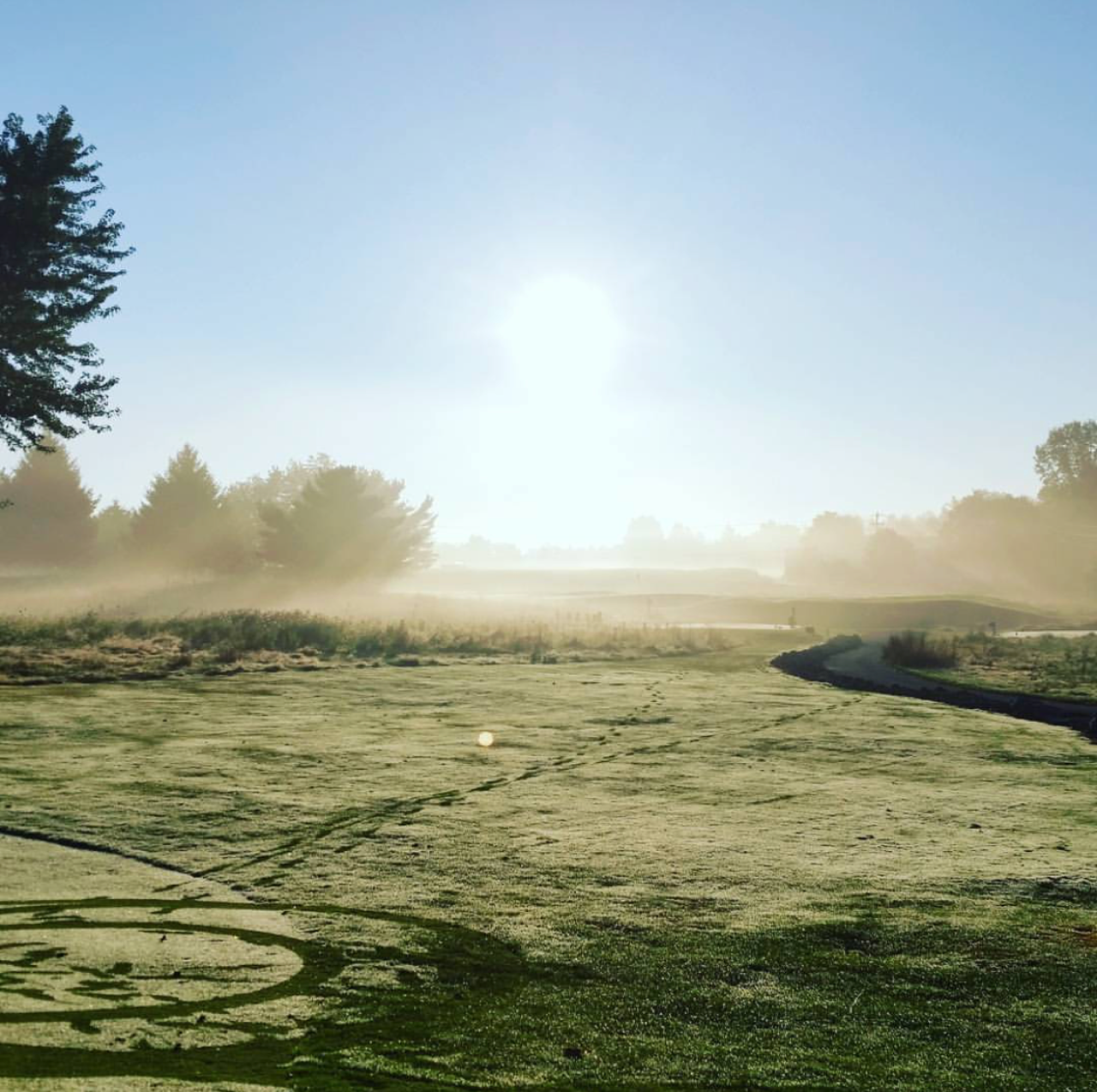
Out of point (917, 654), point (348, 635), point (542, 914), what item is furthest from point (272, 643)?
point (542, 914)

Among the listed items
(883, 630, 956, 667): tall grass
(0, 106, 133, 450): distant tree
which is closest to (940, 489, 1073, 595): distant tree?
(883, 630, 956, 667): tall grass

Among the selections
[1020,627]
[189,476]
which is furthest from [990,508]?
[189,476]

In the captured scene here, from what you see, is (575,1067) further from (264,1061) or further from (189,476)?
(189,476)

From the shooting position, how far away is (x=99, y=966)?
288 inches

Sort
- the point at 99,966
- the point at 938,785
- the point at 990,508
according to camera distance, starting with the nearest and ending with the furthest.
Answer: the point at 99,966 < the point at 938,785 < the point at 990,508

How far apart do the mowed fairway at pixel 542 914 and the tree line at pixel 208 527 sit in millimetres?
49111

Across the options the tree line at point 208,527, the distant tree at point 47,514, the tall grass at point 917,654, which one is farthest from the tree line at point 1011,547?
the distant tree at point 47,514

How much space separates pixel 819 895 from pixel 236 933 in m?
5.08

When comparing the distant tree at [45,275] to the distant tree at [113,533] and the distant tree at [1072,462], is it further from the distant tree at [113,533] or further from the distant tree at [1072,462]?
the distant tree at [1072,462]

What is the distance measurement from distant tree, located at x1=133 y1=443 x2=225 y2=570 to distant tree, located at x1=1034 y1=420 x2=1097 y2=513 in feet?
356

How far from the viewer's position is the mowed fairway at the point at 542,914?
611 cm

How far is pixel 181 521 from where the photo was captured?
247ft

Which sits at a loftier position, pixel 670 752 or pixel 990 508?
pixel 990 508

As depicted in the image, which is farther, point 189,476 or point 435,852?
point 189,476
